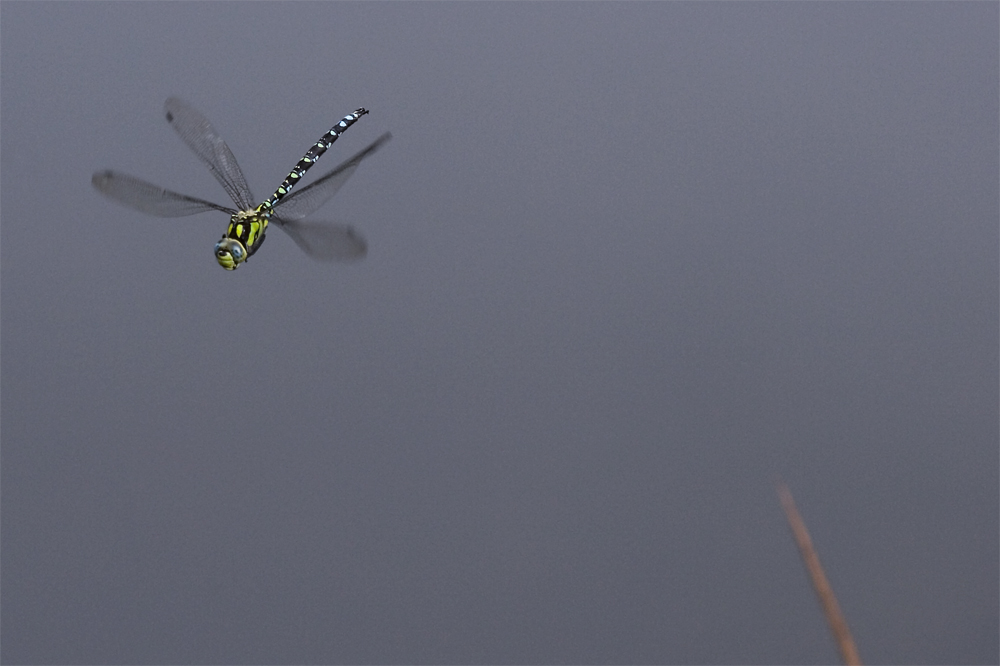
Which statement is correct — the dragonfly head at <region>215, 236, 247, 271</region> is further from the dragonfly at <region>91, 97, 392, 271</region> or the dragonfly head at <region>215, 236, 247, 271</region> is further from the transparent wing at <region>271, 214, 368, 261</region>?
the transparent wing at <region>271, 214, 368, 261</region>

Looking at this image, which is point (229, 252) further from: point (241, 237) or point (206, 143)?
point (206, 143)

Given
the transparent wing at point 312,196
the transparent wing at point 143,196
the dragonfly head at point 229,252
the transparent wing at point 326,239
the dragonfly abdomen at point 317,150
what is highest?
the dragonfly abdomen at point 317,150

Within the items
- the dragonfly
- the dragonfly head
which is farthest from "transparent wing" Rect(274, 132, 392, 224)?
the dragonfly head

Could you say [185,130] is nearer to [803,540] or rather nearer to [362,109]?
[362,109]

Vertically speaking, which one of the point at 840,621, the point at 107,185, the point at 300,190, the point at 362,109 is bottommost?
the point at 840,621

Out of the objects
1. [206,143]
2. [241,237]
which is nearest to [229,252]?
[241,237]

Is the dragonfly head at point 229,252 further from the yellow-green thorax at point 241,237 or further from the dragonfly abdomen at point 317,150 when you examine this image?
the dragonfly abdomen at point 317,150

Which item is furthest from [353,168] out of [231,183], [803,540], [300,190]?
[803,540]

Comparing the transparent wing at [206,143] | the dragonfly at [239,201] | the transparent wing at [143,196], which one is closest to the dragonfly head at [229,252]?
the dragonfly at [239,201]
